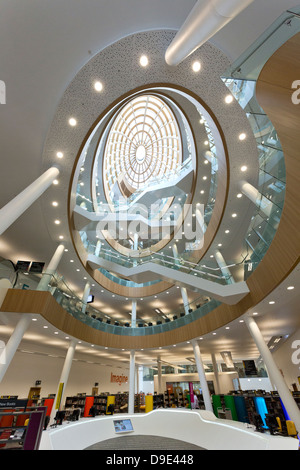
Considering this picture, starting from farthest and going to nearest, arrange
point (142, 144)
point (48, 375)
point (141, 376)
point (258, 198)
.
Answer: point (142, 144), point (141, 376), point (48, 375), point (258, 198)

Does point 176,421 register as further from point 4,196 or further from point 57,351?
point 4,196

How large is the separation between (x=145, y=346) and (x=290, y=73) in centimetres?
1584

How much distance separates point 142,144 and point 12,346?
2576 cm

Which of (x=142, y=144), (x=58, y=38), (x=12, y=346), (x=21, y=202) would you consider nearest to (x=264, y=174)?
(x=58, y=38)

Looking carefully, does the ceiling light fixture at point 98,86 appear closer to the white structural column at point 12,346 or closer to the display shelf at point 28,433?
the display shelf at point 28,433

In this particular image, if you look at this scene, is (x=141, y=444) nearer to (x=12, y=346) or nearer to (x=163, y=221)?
(x=12, y=346)

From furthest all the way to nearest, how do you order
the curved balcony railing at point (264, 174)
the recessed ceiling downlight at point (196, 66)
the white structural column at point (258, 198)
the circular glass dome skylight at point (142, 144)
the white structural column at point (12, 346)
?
the circular glass dome skylight at point (142, 144) < the white structural column at point (258, 198) < the white structural column at point (12, 346) < the recessed ceiling downlight at point (196, 66) < the curved balcony railing at point (264, 174)

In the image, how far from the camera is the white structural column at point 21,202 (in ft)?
17.6

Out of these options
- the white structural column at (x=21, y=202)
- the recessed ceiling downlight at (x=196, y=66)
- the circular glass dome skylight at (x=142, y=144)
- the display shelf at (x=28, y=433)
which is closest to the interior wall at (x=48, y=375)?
the display shelf at (x=28, y=433)

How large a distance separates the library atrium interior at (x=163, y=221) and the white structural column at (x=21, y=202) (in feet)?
0.14

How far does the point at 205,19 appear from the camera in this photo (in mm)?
3555

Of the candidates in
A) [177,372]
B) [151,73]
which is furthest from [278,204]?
[177,372]
